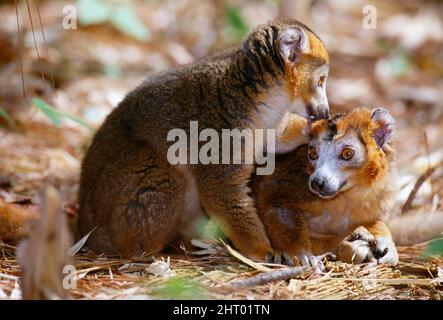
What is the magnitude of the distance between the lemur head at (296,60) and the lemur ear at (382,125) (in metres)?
0.44

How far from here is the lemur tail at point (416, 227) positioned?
6.25 meters

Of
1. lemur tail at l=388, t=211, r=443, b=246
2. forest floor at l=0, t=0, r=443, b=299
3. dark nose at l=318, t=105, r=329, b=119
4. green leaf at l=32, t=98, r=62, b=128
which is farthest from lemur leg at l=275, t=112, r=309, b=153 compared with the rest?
green leaf at l=32, t=98, r=62, b=128

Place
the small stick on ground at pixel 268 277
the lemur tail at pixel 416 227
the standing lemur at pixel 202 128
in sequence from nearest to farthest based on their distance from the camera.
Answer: the small stick on ground at pixel 268 277 < the standing lemur at pixel 202 128 < the lemur tail at pixel 416 227

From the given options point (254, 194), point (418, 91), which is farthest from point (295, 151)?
point (418, 91)

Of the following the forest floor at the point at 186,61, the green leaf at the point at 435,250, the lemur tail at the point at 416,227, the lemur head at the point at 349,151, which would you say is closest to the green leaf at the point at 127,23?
the forest floor at the point at 186,61

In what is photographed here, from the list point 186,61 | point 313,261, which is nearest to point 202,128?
point 313,261

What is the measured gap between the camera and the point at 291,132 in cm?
602

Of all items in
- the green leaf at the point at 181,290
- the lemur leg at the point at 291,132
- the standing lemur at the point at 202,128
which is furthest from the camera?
the lemur leg at the point at 291,132

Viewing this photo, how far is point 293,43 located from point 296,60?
15cm

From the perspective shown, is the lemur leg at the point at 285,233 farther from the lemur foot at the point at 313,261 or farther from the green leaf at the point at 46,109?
the green leaf at the point at 46,109

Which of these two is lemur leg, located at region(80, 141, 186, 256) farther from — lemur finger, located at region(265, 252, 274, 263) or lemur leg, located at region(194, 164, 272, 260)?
lemur finger, located at region(265, 252, 274, 263)

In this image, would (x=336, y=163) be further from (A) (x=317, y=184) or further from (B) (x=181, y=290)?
(B) (x=181, y=290)

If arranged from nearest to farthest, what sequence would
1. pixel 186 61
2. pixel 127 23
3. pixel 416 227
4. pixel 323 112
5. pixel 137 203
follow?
pixel 137 203, pixel 323 112, pixel 416 227, pixel 127 23, pixel 186 61

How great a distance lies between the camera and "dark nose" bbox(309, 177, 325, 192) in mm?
5352
